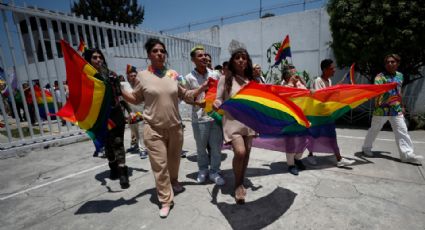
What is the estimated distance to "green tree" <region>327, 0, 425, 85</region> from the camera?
22.5 ft

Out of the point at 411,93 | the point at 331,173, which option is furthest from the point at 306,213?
the point at 411,93

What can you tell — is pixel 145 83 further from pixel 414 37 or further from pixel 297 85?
pixel 414 37

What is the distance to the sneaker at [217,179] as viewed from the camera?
3727mm

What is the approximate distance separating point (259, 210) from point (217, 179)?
3.09 feet

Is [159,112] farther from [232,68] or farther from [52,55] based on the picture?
[52,55]

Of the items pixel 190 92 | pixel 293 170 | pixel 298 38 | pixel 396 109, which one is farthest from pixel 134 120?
pixel 298 38

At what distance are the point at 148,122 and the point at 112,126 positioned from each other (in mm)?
1012

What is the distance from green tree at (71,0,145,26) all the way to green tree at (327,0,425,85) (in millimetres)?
32248

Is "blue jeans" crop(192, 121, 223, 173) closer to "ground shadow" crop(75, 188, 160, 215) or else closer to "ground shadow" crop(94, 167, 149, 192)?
"ground shadow" crop(75, 188, 160, 215)

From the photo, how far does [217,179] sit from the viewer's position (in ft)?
12.4

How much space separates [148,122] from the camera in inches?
118

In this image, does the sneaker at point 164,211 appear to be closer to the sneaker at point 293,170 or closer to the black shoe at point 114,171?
the black shoe at point 114,171

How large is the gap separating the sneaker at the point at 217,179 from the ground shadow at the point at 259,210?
1.78 feet

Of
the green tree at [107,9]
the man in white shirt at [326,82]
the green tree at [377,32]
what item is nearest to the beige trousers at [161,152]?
the man in white shirt at [326,82]
